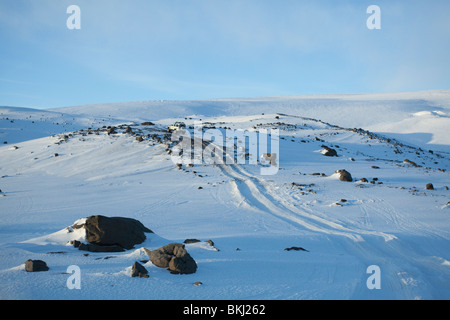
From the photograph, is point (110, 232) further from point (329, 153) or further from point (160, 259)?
point (329, 153)

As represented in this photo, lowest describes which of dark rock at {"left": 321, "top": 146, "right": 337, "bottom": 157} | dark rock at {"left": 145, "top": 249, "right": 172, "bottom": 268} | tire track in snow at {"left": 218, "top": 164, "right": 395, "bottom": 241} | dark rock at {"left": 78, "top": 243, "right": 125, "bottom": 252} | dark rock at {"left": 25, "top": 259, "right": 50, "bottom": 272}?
tire track in snow at {"left": 218, "top": 164, "right": 395, "bottom": 241}

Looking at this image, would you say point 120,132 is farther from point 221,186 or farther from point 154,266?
point 154,266

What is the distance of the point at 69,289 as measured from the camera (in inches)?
192

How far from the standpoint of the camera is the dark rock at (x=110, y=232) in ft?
24.8

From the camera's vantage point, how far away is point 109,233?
767 centimetres

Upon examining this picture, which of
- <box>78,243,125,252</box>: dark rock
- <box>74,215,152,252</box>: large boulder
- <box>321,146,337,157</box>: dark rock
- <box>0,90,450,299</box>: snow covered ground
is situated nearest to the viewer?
<box>0,90,450,299</box>: snow covered ground

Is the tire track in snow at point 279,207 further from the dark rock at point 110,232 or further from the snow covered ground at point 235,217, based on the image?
the dark rock at point 110,232

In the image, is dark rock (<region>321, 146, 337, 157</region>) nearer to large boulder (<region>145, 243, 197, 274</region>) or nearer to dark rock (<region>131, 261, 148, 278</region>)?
large boulder (<region>145, 243, 197, 274</region>)

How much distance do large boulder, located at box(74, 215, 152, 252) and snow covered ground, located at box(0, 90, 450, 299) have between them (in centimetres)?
39

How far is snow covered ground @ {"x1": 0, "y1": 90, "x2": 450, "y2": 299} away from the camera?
5715 millimetres

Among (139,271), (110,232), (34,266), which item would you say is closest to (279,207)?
(110,232)

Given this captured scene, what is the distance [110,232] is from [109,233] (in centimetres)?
3

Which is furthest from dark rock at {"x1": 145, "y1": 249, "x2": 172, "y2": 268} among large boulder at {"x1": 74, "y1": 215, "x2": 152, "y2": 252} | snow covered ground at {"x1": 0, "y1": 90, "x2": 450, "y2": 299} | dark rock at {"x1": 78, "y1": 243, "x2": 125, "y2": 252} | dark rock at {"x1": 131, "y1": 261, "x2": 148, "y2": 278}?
large boulder at {"x1": 74, "y1": 215, "x2": 152, "y2": 252}

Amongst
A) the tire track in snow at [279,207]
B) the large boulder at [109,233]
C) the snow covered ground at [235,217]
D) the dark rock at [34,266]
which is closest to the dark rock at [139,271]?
the snow covered ground at [235,217]
